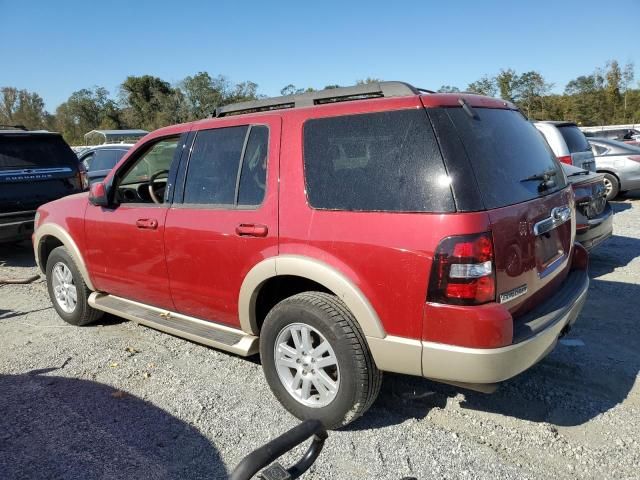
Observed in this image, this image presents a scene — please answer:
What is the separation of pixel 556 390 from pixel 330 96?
2.43 metres

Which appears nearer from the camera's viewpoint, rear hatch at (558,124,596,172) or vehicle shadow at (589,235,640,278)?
vehicle shadow at (589,235,640,278)

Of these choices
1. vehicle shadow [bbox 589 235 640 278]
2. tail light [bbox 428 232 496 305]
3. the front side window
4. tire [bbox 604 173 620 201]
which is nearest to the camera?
tail light [bbox 428 232 496 305]

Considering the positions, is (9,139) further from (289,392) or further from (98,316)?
(289,392)

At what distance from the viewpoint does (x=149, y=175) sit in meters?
4.70

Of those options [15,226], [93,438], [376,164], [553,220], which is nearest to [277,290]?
[376,164]

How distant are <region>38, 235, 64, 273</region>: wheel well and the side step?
0.91 m

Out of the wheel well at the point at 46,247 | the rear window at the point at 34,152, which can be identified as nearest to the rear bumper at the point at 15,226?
the rear window at the point at 34,152

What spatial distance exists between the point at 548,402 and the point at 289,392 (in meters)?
1.66

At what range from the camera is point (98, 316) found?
482cm

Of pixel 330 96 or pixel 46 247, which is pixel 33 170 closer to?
pixel 46 247

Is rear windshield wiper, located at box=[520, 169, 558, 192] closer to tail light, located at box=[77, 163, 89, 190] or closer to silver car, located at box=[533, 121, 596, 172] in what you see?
silver car, located at box=[533, 121, 596, 172]

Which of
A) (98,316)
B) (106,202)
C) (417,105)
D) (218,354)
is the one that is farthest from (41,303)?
(417,105)

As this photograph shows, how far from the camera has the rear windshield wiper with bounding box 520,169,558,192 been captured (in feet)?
9.53

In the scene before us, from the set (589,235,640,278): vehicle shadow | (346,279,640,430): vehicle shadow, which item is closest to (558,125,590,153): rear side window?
(589,235,640,278): vehicle shadow
